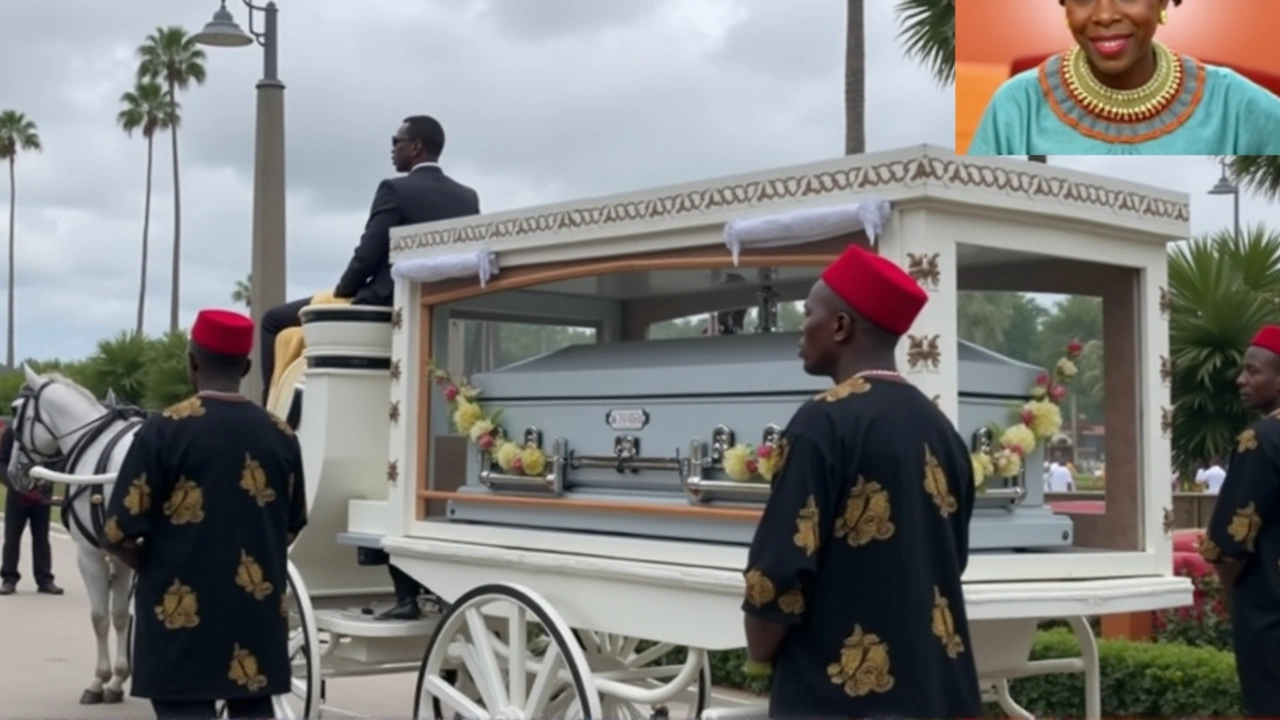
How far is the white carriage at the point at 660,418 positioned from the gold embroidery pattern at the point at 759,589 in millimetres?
1179

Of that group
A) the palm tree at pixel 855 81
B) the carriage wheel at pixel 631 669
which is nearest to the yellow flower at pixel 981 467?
the carriage wheel at pixel 631 669

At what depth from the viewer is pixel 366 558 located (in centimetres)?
657

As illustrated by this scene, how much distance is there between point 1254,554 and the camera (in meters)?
5.25

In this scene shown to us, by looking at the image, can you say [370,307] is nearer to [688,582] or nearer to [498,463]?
[498,463]

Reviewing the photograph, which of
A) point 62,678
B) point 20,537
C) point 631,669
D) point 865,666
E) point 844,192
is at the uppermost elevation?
point 844,192

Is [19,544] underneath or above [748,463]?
underneath

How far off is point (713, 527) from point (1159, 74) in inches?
88.3

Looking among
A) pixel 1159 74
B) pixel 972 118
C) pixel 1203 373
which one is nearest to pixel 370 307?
pixel 972 118

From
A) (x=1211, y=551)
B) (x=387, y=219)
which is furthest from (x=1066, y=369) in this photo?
(x=387, y=219)

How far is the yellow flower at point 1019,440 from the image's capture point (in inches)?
189

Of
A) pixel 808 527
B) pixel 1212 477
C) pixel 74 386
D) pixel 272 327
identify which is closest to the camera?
pixel 808 527

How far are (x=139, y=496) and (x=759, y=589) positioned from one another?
2.44 metres

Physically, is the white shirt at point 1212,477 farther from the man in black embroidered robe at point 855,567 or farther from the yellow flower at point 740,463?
the man in black embroidered robe at point 855,567

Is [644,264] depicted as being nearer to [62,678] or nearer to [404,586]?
[404,586]
